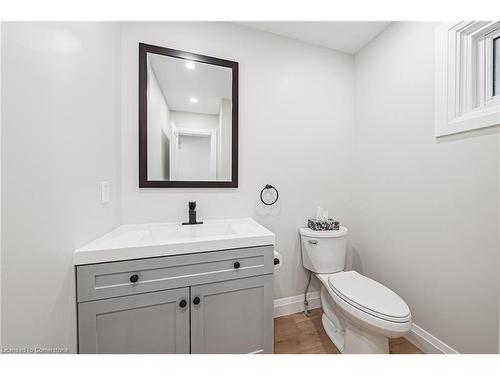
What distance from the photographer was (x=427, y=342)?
4.24ft

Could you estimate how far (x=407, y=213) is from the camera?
1.44m

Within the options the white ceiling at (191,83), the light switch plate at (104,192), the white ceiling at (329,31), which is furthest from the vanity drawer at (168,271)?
the white ceiling at (329,31)

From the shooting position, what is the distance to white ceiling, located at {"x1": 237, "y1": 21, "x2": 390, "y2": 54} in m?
1.56

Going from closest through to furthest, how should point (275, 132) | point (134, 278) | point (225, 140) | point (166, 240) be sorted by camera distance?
point (134, 278), point (166, 240), point (225, 140), point (275, 132)

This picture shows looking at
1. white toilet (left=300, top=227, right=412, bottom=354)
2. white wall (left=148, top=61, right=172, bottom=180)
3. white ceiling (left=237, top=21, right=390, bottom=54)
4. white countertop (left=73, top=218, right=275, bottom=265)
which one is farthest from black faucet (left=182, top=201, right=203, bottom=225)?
white ceiling (left=237, top=21, right=390, bottom=54)

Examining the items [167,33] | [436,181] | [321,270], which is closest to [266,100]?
[167,33]

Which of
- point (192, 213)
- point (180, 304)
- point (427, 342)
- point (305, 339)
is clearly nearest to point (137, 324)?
point (180, 304)

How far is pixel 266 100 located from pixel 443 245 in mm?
1571

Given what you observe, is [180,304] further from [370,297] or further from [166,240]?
[370,297]

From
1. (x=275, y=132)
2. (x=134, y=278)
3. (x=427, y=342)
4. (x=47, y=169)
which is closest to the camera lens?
(x=47, y=169)

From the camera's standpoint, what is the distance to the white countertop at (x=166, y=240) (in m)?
0.89

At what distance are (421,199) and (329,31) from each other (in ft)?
4.87

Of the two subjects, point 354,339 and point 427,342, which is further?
point 427,342

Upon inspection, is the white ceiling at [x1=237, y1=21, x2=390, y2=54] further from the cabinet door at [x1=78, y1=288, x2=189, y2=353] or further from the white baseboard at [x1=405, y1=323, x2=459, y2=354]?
the white baseboard at [x1=405, y1=323, x2=459, y2=354]
